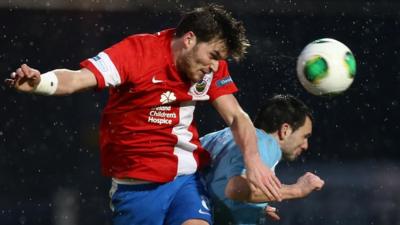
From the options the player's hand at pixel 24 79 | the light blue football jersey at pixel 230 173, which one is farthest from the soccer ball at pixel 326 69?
the player's hand at pixel 24 79

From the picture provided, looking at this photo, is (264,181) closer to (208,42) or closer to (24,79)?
(208,42)

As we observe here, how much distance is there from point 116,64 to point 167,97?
1.27 feet

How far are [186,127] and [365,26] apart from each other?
4.03m

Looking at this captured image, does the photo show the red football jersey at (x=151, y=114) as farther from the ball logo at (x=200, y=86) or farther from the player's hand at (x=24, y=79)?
the player's hand at (x=24, y=79)

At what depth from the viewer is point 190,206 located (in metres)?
5.19

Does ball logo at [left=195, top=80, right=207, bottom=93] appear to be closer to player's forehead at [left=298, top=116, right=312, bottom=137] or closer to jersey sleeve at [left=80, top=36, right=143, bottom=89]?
jersey sleeve at [left=80, top=36, right=143, bottom=89]

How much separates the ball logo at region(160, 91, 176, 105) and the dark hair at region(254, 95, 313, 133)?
1.99ft

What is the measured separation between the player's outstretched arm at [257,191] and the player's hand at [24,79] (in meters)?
1.18

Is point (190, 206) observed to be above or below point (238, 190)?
below

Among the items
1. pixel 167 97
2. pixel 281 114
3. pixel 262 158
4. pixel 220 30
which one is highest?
pixel 220 30

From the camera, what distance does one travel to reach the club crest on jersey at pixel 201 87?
Result: 17.4ft

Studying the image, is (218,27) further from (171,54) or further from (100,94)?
(100,94)

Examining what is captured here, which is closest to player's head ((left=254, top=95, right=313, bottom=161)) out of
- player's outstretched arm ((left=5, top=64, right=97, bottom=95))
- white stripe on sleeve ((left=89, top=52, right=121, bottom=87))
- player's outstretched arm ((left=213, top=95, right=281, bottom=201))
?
player's outstretched arm ((left=213, top=95, right=281, bottom=201))

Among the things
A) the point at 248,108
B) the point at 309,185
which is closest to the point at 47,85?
the point at 309,185
